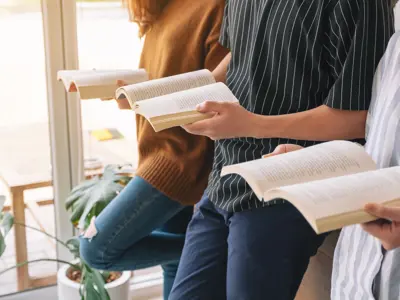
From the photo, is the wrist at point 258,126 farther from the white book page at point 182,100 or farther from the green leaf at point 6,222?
the green leaf at point 6,222

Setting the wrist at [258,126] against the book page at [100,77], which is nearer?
the wrist at [258,126]

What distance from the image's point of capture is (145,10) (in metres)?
1.64

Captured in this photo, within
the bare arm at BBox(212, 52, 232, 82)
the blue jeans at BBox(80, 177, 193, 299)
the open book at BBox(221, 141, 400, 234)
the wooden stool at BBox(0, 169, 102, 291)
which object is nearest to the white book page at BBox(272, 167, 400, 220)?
the open book at BBox(221, 141, 400, 234)

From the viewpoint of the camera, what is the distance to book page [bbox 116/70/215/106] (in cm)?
129

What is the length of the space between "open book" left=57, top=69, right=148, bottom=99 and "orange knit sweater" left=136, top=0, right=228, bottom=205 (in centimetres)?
12

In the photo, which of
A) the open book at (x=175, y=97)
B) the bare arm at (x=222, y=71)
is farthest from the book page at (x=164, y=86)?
the bare arm at (x=222, y=71)

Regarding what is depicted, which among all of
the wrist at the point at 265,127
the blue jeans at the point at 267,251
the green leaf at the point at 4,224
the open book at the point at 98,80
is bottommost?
the green leaf at the point at 4,224

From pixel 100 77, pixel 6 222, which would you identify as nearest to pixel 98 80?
pixel 100 77

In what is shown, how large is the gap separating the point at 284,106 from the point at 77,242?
1009 mm

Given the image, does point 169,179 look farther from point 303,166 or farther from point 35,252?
point 35,252

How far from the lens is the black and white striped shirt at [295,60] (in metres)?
1.13

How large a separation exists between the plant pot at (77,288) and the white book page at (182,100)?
93cm

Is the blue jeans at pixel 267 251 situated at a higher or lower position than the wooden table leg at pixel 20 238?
higher

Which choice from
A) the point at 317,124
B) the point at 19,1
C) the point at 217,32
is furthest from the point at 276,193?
the point at 19,1
